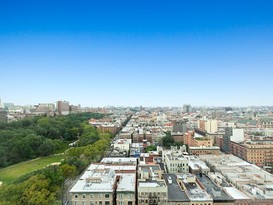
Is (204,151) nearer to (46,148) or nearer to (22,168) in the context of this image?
(46,148)

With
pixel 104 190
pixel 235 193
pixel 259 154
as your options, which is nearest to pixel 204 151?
pixel 259 154

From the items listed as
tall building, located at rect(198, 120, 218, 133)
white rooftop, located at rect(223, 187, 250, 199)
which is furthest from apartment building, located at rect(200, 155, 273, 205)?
tall building, located at rect(198, 120, 218, 133)

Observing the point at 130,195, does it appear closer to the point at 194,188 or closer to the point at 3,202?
the point at 194,188

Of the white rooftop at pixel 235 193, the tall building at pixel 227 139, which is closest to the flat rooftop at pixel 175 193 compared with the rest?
the white rooftop at pixel 235 193

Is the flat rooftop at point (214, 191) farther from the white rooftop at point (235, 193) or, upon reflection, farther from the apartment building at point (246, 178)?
the apartment building at point (246, 178)

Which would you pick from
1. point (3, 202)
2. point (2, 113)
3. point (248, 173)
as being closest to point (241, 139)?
point (248, 173)

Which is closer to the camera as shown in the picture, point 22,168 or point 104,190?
point 104,190

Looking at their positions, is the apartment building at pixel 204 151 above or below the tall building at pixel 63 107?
below

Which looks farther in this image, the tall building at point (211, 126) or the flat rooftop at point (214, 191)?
the tall building at point (211, 126)
